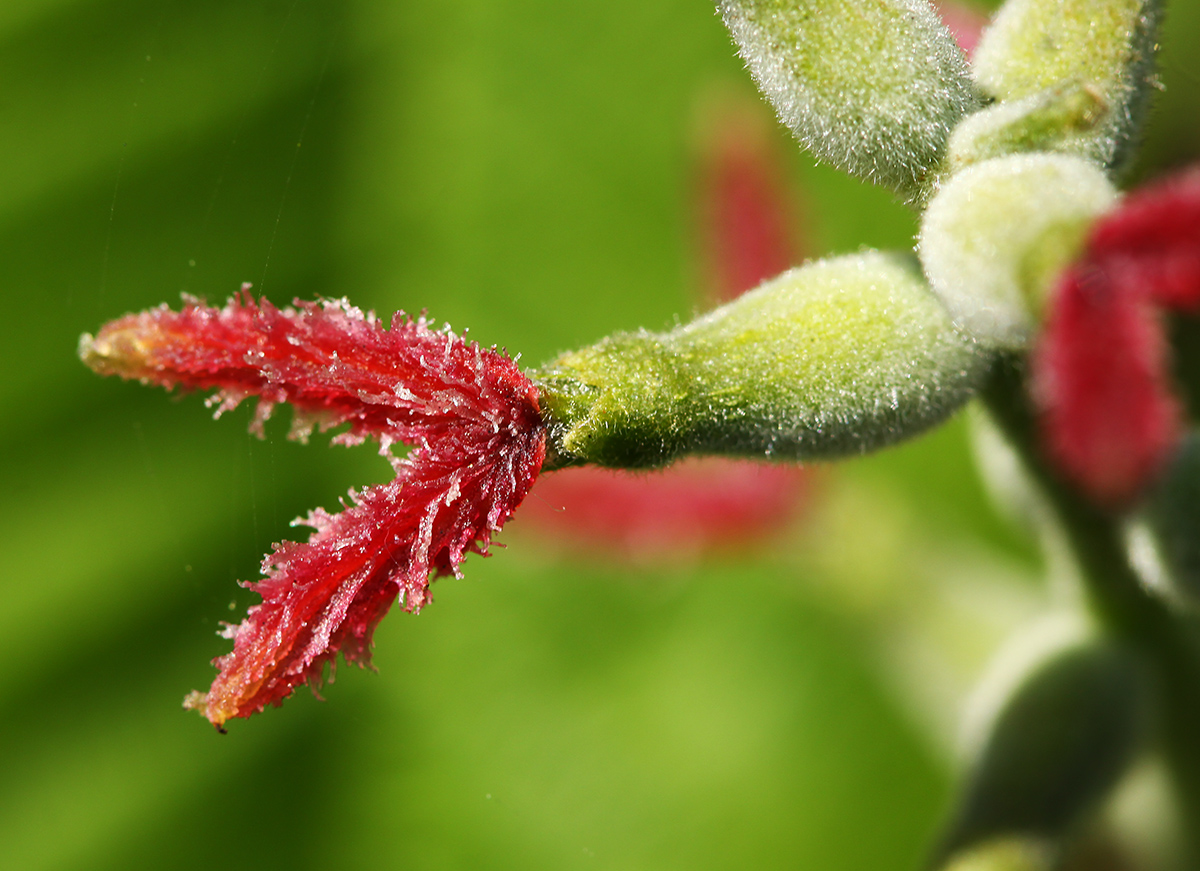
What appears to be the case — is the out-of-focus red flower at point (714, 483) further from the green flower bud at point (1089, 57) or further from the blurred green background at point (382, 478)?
the green flower bud at point (1089, 57)

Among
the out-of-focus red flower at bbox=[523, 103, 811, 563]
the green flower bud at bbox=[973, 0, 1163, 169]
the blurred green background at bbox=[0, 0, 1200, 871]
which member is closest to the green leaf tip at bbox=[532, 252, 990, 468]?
the green flower bud at bbox=[973, 0, 1163, 169]

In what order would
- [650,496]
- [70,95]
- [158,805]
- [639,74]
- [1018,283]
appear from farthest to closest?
[639,74]
[158,805]
[70,95]
[650,496]
[1018,283]

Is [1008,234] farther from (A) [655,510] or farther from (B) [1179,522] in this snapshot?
(A) [655,510]

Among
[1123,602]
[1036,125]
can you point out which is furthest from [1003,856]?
[1036,125]

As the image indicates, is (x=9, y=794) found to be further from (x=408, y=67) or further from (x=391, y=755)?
(x=408, y=67)

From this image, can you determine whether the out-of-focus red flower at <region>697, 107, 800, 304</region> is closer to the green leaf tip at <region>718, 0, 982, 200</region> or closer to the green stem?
the green stem

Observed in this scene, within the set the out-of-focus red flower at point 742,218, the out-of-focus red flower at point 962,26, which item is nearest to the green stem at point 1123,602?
the out-of-focus red flower at point 962,26

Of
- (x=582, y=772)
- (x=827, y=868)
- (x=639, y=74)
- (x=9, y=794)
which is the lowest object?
(x=827, y=868)

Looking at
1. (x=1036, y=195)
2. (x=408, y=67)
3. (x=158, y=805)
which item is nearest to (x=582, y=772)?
(x=158, y=805)
